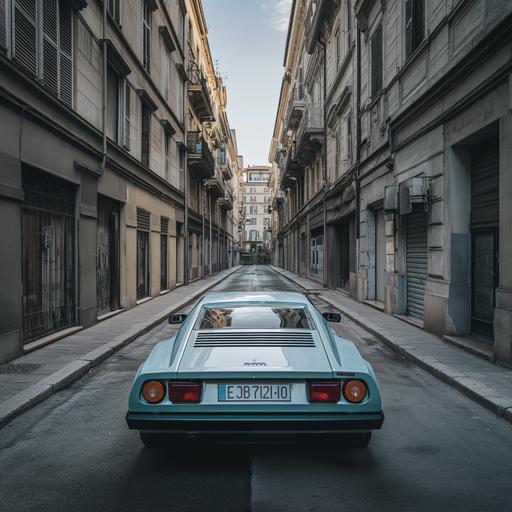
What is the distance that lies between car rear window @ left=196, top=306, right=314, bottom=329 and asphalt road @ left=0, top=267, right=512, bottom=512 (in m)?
0.94

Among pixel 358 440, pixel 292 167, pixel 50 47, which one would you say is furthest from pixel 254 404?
pixel 292 167

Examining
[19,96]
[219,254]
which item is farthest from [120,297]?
[219,254]

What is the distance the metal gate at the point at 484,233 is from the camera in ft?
25.9

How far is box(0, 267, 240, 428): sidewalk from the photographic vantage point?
5.11 meters

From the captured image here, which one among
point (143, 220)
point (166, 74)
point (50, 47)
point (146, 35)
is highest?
point (146, 35)

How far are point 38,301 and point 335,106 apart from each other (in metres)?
15.3

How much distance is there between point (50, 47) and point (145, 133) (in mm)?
7657

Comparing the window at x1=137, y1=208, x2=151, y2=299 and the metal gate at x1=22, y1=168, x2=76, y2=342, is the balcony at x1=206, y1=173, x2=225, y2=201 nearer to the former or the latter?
the window at x1=137, y1=208, x2=151, y2=299

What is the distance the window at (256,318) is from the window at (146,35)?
44.8 ft

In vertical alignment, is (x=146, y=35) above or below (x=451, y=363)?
above

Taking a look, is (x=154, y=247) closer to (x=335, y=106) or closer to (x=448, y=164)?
(x=335, y=106)

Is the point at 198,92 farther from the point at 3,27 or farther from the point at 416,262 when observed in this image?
the point at 3,27

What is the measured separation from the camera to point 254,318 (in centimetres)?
421

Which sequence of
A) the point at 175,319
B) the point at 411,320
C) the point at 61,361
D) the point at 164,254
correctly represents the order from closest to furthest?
the point at 175,319 → the point at 61,361 → the point at 411,320 → the point at 164,254
